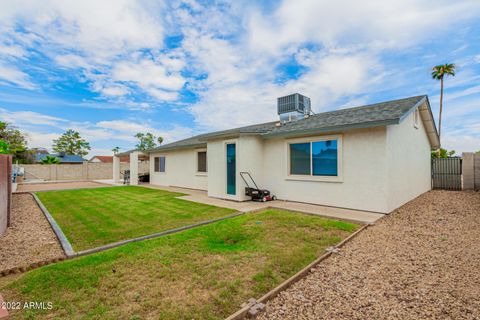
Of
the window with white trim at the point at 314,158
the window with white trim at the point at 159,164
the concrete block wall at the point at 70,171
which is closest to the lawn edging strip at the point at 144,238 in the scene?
the window with white trim at the point at 314,158

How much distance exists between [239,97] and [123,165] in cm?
1731

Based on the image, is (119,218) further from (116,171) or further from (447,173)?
(447,173)

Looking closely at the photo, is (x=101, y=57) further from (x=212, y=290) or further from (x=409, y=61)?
(x=409, y=61)

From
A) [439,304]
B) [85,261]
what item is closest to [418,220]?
[439,304]

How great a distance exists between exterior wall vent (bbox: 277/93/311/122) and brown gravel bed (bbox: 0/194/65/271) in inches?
397

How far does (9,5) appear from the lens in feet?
22.5

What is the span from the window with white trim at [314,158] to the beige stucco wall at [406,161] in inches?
63.7

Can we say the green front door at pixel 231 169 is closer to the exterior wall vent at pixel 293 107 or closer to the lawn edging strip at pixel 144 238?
the lawn edging strip at pixel 144 238

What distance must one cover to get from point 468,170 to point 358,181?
896 cm

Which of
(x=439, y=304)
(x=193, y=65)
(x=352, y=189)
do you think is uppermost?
(x=193, y=65)

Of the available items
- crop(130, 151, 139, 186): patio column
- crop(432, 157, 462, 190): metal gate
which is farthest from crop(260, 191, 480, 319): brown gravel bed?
crop(130, 151, 139, 186): patio column

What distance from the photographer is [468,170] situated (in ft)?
36.7

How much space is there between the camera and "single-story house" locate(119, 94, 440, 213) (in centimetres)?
674

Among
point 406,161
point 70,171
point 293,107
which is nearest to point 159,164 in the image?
point 293,107
